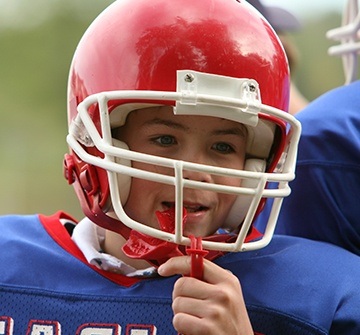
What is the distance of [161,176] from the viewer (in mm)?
1882

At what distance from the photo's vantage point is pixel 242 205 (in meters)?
2.14

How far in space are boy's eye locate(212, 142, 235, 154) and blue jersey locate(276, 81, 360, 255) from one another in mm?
315

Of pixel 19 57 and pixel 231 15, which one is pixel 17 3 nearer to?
pixel 19 57

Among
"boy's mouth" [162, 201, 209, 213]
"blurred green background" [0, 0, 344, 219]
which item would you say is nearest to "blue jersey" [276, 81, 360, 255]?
"boy's mouth" [162, 201, 209, 213]

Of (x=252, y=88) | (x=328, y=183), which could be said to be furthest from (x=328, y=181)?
(x=252, y=88)

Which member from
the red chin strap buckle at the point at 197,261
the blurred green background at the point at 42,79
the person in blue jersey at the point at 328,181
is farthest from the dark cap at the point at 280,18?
the blurred green background at the point at 42,79

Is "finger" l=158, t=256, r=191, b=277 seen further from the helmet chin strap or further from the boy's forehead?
the boy's forehead

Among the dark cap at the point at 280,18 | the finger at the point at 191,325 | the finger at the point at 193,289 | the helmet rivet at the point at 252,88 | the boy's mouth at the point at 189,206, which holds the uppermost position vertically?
the helmet rivet at the point at 252,88

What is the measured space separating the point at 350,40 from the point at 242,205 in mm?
976

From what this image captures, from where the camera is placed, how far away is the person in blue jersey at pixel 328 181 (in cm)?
234

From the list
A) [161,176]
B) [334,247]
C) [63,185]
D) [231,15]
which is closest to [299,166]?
[334,247]

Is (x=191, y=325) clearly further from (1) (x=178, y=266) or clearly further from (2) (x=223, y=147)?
(2) (x=223, y=147)

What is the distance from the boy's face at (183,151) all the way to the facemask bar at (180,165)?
0.05m

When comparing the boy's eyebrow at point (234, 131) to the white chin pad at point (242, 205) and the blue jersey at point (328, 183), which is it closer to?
the white chin pad at point (242, 205)
